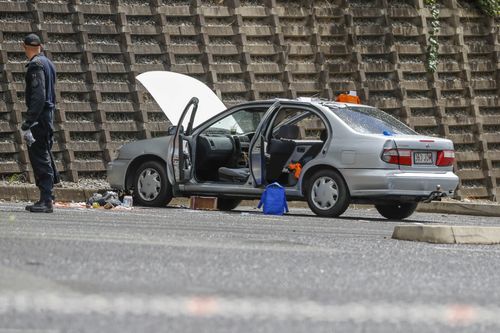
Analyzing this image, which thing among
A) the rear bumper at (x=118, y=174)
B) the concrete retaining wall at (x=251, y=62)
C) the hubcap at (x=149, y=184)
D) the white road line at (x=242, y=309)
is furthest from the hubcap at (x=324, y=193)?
the white road line at (x=242, y=309)

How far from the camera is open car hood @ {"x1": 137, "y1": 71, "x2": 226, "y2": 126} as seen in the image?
19639 millimetres

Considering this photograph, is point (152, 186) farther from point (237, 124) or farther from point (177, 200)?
point (177, 200)

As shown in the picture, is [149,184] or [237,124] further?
[237,124]

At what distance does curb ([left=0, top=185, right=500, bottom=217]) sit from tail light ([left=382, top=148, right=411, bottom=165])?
435 cm

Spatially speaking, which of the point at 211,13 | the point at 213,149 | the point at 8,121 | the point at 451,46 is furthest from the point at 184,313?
the point at 451,46

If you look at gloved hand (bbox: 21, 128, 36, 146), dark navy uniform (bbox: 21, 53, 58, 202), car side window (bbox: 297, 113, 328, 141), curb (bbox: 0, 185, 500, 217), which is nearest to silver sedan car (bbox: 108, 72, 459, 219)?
curb (bbox: 0, 185, 500, 217)

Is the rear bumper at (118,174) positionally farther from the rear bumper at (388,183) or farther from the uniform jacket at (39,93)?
the uniform jacket at (39,93)

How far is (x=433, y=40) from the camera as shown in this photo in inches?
1056

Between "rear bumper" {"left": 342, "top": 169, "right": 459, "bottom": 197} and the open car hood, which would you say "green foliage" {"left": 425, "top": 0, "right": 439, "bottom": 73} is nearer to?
the open car hood

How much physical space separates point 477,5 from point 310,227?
14510 millimetres

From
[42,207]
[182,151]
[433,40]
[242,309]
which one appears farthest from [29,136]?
[433,40]

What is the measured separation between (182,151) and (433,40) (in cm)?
987

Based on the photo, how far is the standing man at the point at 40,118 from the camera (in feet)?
49.9

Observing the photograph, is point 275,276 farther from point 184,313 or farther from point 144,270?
point 184,313
